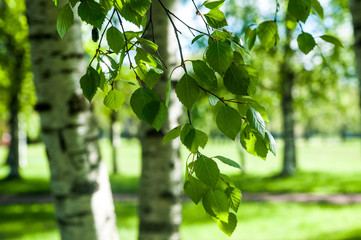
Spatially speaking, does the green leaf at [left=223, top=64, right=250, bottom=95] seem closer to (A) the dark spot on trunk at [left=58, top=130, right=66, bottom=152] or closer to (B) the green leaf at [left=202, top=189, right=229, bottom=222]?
(B) the green leaf at [left=202, top=189, right=229, bottom=222]

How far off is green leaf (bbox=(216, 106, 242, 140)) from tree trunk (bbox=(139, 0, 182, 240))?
5.50 feet

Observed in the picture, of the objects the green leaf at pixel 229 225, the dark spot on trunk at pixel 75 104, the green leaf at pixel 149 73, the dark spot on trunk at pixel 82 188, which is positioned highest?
the dark spot on trunk at pixel 75 104

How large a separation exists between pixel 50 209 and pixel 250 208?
22.8ft

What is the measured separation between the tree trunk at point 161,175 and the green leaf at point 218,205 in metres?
1.65

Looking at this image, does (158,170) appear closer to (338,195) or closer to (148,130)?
(148,130)

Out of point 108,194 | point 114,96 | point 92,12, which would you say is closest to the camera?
point 92,12

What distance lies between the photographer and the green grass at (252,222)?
776 centimetres

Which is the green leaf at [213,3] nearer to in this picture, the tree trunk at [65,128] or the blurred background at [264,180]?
the tree trunk at [65,128]

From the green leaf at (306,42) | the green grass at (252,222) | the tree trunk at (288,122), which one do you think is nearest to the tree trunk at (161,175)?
the green leaf at (306,42)

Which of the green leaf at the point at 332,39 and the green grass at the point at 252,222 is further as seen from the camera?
the green grass at the point at 252,222

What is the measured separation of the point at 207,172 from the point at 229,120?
0.16m

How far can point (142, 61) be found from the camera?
972 millimetres

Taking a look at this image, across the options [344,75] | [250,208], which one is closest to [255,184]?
[250,208]

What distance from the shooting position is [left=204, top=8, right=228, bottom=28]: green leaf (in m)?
0.97
